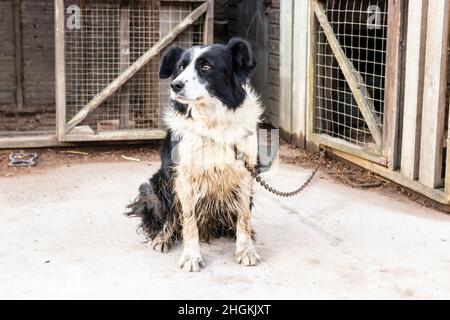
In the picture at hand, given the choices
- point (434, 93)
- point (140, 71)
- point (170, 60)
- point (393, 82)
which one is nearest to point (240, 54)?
point (170, 60)

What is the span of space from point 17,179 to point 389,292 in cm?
374

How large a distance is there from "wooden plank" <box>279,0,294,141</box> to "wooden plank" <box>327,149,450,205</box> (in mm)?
929

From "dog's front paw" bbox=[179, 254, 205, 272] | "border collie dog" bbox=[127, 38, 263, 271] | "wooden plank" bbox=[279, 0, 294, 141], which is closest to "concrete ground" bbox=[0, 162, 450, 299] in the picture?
"dog's front paw" bbox=[179, 254, 205, 272]

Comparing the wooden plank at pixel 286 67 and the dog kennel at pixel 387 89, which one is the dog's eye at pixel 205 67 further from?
the wooden plank at pixel 286 67

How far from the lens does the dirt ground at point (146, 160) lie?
6250 millimetres

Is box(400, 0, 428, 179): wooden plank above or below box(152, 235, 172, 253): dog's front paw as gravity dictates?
above

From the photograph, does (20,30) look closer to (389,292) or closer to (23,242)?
(23,242)

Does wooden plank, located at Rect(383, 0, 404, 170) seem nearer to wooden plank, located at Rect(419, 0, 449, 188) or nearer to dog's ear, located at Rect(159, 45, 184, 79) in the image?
A: wooden plank, located at Rect(419, 0, 449, 188)

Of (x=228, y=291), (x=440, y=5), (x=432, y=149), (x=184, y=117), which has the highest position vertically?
(x=440, y=5)

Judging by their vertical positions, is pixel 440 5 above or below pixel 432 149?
above

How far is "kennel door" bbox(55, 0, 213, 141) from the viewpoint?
713 centimetres

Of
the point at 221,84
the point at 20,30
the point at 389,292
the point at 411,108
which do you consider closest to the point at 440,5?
the point at 411,108

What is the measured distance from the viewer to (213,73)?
397 centimetres

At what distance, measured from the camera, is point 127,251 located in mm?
4449
